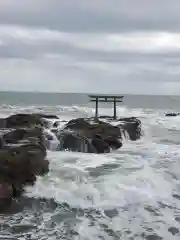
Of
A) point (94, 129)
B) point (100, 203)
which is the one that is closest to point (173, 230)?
point (100, 203)

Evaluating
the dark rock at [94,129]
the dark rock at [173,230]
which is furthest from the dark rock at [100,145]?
the dark rock at [173,230]

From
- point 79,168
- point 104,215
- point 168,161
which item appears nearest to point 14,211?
point 104,215

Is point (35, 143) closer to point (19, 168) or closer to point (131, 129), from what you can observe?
point (19, 168)

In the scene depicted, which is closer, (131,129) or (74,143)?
(74,143)

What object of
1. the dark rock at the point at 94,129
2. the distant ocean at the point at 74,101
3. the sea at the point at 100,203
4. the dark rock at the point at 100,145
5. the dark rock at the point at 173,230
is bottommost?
the distant ocean at the point at 74,101

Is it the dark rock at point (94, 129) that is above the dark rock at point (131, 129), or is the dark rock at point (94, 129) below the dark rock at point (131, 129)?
above

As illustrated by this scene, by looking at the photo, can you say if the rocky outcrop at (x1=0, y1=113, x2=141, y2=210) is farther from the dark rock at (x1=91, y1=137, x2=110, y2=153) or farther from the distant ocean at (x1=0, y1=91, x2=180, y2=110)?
the distant ocean at (x1=0, y1=91, x2=180, y2=110)

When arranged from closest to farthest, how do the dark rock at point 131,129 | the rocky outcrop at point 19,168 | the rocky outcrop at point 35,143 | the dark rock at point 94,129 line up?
the rocky outcrop at point 19,168
the rocky outcrop at point 35,143
the dark rock at point 94,129
the dark rock at point 131,129

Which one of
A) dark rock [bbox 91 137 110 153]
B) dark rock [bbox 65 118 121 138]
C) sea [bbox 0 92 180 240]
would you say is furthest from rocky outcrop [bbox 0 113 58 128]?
sea [bbox 0 92 180 240]

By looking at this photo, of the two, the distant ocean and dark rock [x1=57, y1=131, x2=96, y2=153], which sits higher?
dark rock [x1=57, y1=131, x2=96, y2=153]

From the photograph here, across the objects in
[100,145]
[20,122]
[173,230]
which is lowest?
[173,230]

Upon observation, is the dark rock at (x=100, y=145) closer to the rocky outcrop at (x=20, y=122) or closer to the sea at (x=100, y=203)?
the sea at (x=100, y=203)

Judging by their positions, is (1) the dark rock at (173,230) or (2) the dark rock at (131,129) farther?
(2) the dark rock at (131,129)

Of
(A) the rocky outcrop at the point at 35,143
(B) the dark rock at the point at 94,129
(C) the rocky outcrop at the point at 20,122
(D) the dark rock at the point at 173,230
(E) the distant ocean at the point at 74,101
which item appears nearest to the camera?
(D) the dark rock at the point at 173,230
